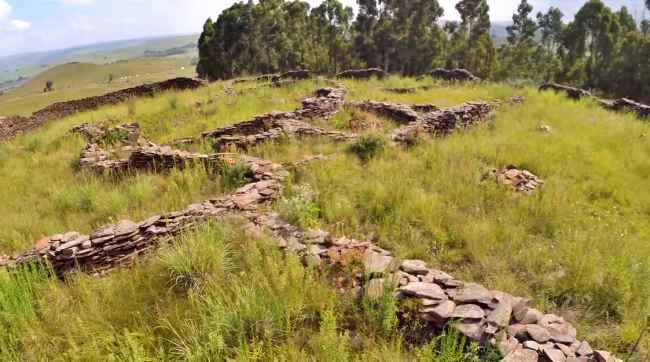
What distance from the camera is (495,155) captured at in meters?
7.38

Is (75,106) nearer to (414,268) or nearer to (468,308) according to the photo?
(414,268)

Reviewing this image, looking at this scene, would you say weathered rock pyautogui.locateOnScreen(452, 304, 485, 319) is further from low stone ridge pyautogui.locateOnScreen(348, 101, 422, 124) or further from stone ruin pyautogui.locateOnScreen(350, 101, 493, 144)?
low stone ridge pyautogui.locateOnScreen(348, 101, 422, 124)

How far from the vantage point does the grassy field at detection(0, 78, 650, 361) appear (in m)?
2.81

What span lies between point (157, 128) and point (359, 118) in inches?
255

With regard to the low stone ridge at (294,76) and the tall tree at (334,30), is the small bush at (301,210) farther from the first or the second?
A: the tall tree at (334,30)

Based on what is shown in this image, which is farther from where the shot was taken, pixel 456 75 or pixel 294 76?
pixel 294 76

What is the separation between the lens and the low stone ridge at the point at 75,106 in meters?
14.0

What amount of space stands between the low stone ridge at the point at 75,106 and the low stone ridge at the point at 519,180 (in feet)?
51.6

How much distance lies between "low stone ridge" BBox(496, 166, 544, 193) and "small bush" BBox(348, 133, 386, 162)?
7.58 ft

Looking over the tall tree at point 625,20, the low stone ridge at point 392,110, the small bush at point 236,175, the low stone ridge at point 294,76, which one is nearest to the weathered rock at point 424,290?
the small bush at point 236,175

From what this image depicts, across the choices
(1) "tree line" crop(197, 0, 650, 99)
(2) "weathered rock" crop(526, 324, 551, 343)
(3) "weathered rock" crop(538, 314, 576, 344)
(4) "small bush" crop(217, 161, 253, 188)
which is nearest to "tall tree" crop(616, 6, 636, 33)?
(1) "tree line" crop(197, 0, 650, 99)

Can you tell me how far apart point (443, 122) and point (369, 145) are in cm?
265

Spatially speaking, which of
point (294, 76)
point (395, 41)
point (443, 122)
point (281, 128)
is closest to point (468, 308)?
point (281, 128)

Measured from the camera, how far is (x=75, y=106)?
1605 centimetres
